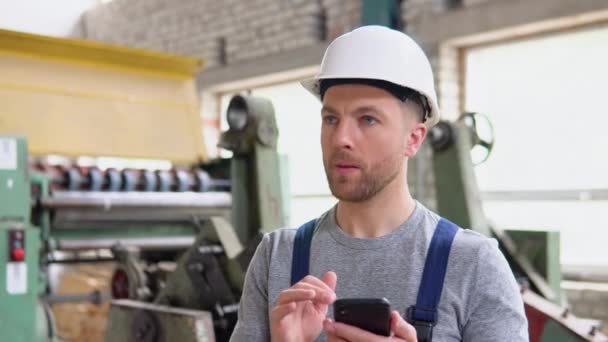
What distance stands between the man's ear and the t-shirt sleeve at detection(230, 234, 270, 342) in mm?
302

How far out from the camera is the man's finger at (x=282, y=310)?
3.86 feet

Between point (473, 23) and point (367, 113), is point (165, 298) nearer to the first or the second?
point (367, 113)

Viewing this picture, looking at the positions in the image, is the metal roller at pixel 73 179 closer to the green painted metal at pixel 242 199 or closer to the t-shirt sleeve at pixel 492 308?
the green painted metal at pixel 242 199

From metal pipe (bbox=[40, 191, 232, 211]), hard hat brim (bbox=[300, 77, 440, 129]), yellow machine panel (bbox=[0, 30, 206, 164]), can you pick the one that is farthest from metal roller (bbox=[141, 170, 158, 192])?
hard hat brim (bbox=[300, 77, 440, 129])

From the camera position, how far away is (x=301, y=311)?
1196 mm

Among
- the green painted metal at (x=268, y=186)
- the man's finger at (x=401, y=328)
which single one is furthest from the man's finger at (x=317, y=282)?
the green painted metal at (x=268, y=186)

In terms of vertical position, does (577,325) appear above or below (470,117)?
below

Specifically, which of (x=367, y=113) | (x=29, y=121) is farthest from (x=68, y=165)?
(x=367, y=113)

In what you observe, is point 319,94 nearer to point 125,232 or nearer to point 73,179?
point 73,179

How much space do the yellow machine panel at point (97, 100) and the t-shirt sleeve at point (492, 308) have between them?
3688 millimetres

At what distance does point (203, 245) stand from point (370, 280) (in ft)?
6.93

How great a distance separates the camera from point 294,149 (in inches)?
263

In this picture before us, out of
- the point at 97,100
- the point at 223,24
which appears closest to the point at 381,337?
the point at 97,100

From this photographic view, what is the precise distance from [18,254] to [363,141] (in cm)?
256
